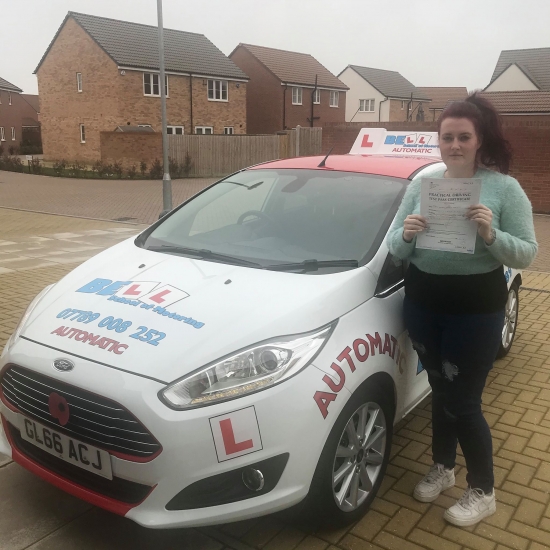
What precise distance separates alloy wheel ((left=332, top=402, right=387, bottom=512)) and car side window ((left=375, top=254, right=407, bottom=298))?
581 mm

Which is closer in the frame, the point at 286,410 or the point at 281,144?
the point at 286,410

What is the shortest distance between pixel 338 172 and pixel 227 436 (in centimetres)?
214

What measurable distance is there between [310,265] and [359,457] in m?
0.96

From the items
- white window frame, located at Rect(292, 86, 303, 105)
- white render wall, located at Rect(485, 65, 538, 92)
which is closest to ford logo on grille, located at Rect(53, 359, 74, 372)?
white window frame, located at Rect(292, 86, 303, 105)

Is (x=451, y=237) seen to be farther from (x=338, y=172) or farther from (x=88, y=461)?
(x=88, y=461)

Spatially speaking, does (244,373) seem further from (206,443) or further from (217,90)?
(217,90)

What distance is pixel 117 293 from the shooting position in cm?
295

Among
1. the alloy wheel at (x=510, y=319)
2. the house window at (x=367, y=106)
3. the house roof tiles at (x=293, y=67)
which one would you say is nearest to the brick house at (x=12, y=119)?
the house roof tiles at (x=293, y=67)

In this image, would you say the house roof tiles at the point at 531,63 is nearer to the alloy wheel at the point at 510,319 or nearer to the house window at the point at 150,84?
the house window at the point at 150,84

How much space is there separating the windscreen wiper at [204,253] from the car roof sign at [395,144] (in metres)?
2.03

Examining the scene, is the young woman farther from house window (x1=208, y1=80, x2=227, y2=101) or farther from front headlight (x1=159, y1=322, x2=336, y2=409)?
house window (x1=208, y1=80, x2=227, y2=101)

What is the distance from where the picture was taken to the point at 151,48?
119 feet

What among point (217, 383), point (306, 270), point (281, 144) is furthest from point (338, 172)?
point (281, 144)

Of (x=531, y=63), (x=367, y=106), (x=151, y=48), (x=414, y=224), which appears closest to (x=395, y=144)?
(x=414, y=224)
